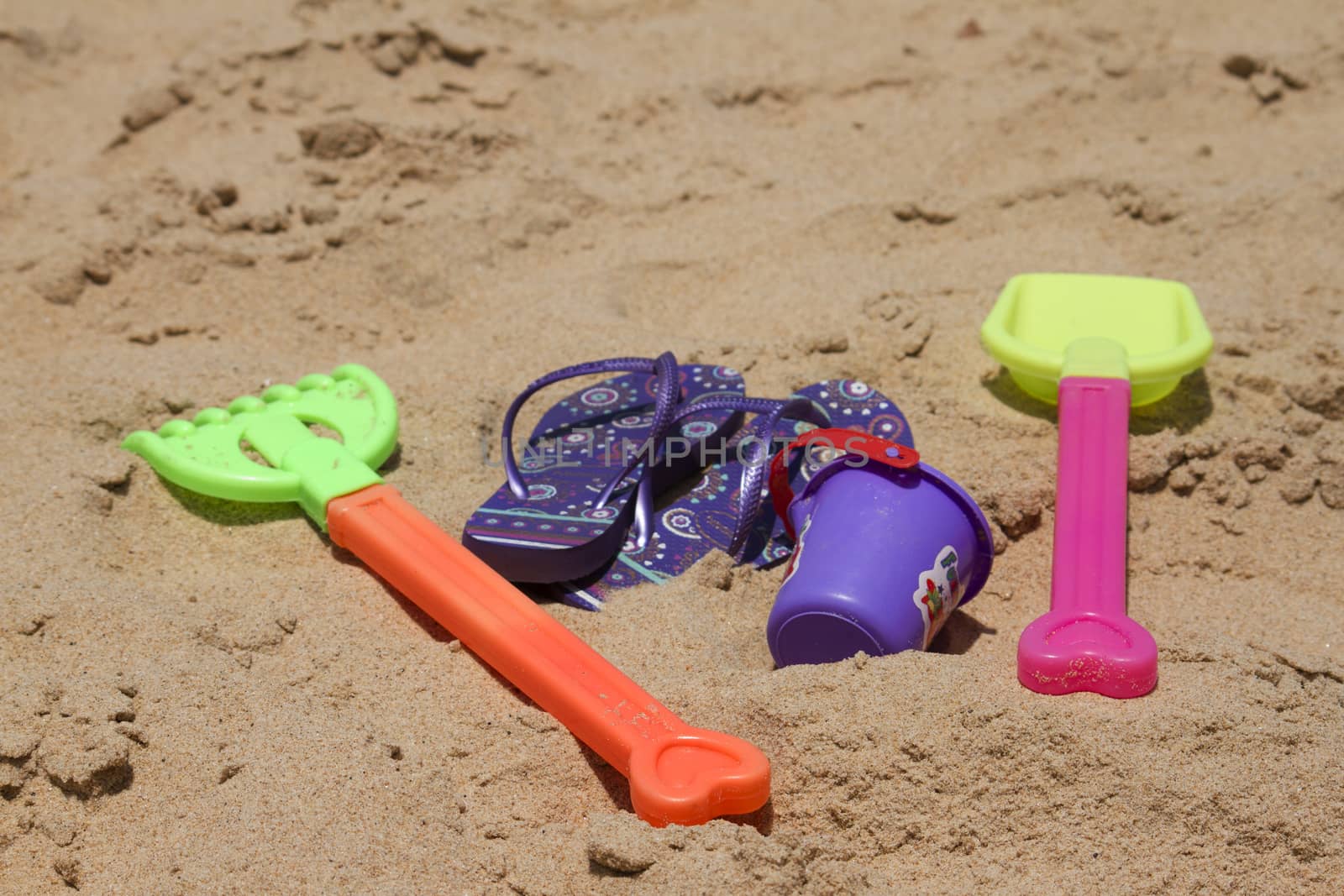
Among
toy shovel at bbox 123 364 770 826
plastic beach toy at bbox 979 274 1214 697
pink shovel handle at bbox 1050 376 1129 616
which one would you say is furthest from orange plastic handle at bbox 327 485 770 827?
pink shovel handle at bbox 1050 376 1129 616

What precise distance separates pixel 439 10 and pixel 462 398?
146cm

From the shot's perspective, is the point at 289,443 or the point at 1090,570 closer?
the point at 1090,570

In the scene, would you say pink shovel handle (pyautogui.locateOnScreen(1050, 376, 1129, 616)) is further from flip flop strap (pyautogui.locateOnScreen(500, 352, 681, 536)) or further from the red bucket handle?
flip flop strap (pyautogui.locateOnScreen(500, 352, 681, 536))

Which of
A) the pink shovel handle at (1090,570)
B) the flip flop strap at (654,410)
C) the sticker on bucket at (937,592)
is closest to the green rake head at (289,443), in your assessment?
the flip flop strap at (654,410)

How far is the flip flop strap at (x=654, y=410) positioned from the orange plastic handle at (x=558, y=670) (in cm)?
17

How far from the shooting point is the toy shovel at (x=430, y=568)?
1.35 meters

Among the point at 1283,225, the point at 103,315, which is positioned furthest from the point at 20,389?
the point at 1283,225

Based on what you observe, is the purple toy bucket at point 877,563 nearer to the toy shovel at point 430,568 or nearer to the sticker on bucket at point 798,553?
the sticker on bucket at point 798,553

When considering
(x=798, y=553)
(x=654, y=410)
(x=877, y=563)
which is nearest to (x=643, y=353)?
(x=654, y=410)

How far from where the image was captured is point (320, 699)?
154 centimetres

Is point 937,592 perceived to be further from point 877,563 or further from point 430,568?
point 430,568

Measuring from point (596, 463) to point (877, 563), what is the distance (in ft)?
1.80

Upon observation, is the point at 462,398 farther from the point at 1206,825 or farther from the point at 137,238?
the point at 1206,825

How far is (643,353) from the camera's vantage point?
2.25m
